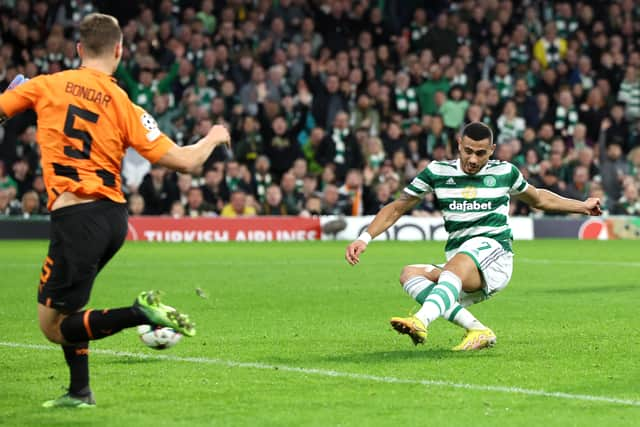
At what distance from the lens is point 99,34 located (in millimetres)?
6836

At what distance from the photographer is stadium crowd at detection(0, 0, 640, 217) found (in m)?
25.4

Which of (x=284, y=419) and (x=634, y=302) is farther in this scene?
(x=634, y=302)

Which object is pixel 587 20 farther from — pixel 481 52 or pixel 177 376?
pixel 177 376

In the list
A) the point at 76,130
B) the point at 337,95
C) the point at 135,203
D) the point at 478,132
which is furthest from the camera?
the point at 337,95

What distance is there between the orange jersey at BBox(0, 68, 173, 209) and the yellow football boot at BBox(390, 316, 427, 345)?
2.31 metres

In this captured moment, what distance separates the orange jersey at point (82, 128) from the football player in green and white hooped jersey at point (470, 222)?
2.77 m

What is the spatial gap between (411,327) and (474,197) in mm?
1544

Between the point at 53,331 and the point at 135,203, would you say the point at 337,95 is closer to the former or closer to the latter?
the point at 135,203

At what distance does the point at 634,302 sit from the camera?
44.2 feet

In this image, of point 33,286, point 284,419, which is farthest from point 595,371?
point 33,286

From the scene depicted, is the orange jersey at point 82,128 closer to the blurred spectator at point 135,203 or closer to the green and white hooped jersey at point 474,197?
the green and white hooped jersey at point 474,197

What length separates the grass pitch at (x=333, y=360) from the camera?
22.4 feet

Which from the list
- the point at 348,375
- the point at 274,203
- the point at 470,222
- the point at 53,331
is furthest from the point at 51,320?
the point at 274,203

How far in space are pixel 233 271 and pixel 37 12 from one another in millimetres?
11076
